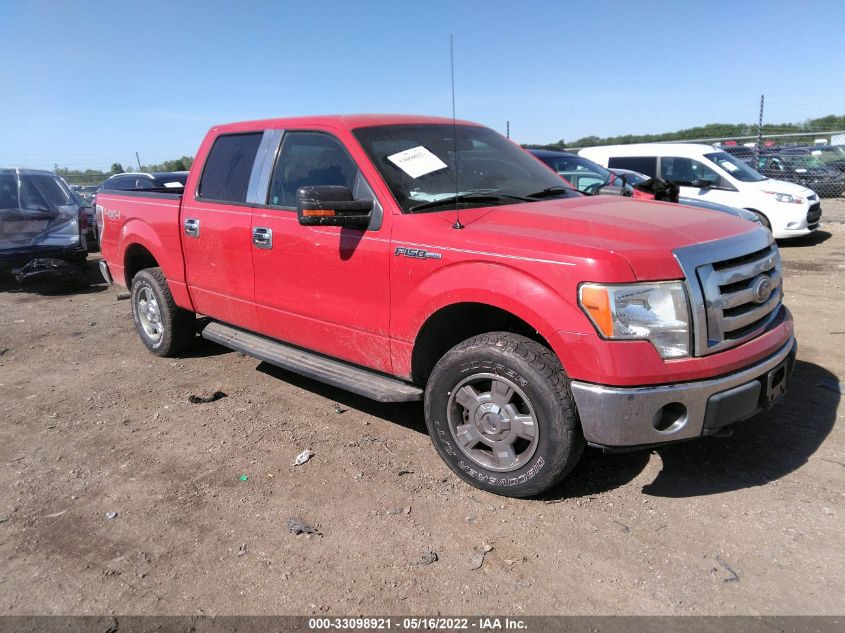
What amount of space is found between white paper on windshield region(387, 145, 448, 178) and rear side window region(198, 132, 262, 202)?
1286 millimetres

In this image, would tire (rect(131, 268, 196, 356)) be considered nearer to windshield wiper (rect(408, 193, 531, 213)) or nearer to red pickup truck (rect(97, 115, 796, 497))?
red pickup truck (rect(97, 115, 796, 497))

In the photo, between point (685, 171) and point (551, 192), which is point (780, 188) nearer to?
point (685, 171)

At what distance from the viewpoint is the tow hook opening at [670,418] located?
2.71 metres

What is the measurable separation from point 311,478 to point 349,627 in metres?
1.17

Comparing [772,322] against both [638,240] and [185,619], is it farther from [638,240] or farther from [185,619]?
[185,619]

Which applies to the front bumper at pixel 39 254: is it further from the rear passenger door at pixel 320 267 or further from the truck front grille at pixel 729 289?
the truck front grille at pixel 729 289

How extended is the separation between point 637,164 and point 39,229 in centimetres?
1045

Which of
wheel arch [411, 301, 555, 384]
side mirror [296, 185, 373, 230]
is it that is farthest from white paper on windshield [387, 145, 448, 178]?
wheel arch [411, 301, 555, 384]

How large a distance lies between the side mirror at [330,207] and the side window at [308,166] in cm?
31

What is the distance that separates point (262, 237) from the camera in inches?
163

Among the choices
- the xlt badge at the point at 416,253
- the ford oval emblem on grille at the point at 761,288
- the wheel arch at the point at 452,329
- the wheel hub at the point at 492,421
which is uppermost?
the xlt badge at the point at 416,253

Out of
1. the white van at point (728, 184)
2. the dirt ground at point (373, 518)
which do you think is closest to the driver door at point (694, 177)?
the white van at point (728, 184)

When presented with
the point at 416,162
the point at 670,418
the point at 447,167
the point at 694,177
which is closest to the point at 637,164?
the point at 694,177

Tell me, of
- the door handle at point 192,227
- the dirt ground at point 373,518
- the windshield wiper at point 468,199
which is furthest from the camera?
the door handle at point 192,227
